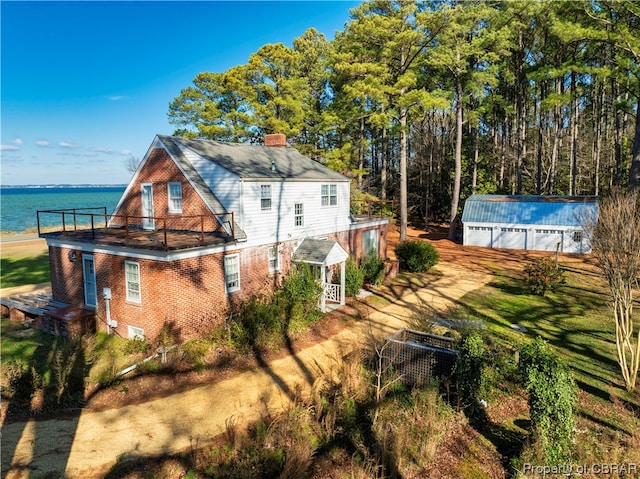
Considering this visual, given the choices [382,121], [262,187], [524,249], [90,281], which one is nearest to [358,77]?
[382,121]

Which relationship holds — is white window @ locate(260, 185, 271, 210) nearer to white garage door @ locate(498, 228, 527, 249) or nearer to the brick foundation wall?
the brick foundation wall

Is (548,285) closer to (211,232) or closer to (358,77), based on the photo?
(211,232)

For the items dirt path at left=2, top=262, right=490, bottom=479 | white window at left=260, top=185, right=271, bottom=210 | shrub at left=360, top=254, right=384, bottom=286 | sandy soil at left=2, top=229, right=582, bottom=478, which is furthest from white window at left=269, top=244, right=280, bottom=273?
shrub at left=360, top=254, right=384, bottom=286

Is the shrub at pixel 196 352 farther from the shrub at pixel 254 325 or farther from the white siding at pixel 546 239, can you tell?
the white siding at pixel 546 239

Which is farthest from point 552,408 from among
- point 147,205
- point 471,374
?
point 147,205

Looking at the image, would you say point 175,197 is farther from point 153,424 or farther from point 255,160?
point 153,424

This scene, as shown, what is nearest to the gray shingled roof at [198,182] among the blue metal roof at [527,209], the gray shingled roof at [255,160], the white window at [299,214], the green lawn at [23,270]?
the gray shingled roof at [255,160]
